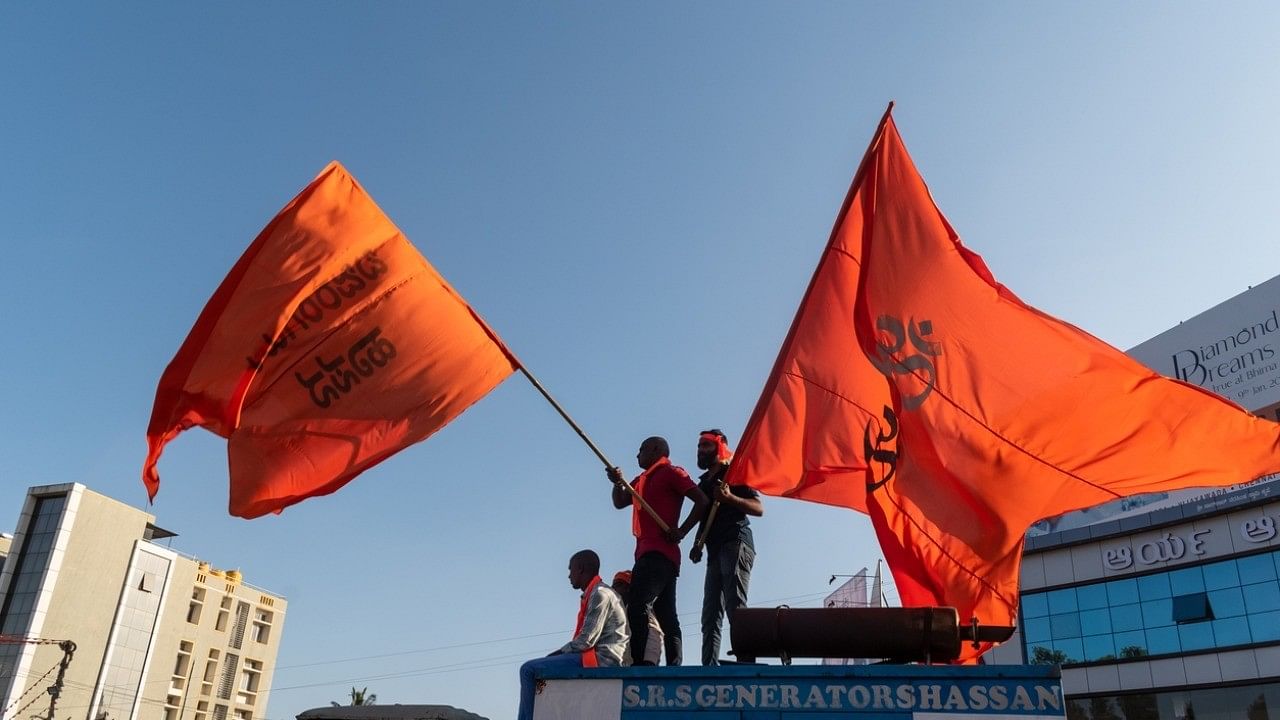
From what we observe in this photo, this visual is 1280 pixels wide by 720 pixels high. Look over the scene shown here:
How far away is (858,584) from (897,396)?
36871mm

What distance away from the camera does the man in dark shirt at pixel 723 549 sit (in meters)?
7.71

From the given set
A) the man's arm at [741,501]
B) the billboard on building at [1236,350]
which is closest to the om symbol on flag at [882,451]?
the man's arm at [741,501]

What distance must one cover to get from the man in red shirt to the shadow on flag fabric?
0.59 m

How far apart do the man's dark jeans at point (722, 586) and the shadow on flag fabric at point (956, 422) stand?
2.43 feet

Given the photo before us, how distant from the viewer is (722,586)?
7867 millimetres

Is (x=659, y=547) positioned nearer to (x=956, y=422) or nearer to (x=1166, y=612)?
(x=956, y=422)

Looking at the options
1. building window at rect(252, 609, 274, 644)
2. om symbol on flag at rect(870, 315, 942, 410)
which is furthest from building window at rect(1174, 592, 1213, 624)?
building window at rect(252, 609, 274, 644)

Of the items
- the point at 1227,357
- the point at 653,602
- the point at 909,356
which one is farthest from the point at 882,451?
the point at 1227,357

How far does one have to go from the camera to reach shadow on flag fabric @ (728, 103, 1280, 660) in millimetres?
7102

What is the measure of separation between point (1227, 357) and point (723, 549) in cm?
3521

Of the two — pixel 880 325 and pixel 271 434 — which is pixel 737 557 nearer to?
pixel 880 325

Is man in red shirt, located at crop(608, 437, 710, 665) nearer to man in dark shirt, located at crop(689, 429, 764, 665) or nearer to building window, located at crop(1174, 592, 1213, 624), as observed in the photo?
man in dark shirt, located at crop(689, 429, 764, 665)

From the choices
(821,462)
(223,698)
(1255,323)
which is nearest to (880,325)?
(821,462)

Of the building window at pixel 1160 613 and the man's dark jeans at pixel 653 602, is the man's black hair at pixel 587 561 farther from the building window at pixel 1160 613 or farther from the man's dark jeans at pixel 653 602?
the building window at pixel 1160 613
